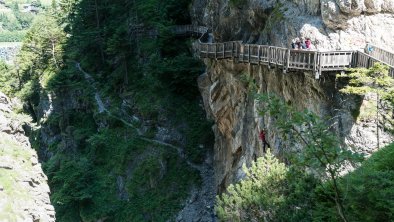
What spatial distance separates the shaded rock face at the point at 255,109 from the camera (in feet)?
69.7

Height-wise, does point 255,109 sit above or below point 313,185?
below

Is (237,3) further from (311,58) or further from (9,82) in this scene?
(9,82)

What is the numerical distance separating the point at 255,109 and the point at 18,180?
15.4 m

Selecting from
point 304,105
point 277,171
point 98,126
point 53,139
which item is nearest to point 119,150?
point 98,126

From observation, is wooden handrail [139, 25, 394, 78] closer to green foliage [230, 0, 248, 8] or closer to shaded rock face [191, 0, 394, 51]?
shaded rock face [191, 0, 394, 51]

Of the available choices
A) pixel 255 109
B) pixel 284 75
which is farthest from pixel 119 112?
pixel 284 75

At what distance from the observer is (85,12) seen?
61469 mm

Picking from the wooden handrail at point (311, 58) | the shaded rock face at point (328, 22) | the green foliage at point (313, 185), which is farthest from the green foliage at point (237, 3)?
the green foliage at point (313, 185)

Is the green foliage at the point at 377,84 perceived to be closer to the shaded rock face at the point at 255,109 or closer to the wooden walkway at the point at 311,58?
the wooden walkway at the point at 311,58

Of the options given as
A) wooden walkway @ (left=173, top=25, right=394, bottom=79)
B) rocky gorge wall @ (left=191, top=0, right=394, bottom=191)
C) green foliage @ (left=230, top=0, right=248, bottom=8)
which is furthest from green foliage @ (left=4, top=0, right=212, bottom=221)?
wooden walkway @ (left=173, top=25, right=394, bottom=79)

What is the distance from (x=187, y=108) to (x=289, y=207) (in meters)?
30.7

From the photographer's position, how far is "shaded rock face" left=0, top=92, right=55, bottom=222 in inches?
686

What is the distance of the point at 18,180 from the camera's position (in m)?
19.6

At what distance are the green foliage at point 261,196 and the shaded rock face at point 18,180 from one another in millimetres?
8149
